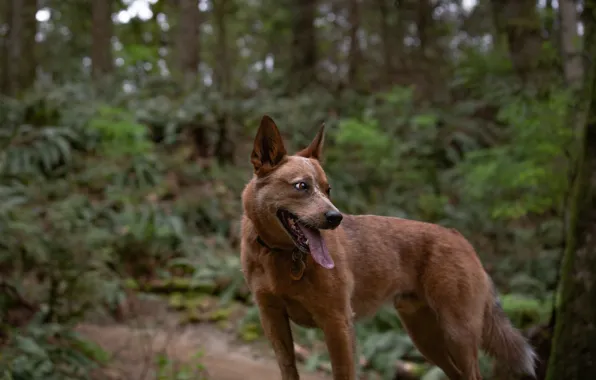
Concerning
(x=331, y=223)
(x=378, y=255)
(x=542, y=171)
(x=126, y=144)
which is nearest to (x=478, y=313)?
(x=378, y=255)

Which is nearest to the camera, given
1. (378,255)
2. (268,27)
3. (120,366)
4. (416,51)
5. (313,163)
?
(313,163)

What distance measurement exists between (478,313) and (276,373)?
3946mm

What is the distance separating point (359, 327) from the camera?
8.67 metres

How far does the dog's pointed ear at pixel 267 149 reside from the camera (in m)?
3.64

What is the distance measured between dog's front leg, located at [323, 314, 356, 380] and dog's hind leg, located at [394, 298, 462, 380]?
0.87 m

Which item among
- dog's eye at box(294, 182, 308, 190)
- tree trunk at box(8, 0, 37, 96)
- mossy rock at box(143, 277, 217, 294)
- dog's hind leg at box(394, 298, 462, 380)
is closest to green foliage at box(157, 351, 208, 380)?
mossy rock at box(143, 277, 217, 294)

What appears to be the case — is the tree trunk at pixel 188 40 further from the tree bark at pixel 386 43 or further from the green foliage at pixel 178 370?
the green foliage at pixel 178 370

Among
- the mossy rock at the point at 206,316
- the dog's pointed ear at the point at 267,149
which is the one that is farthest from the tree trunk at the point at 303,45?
the dog's pointed ear at the point at 267,149

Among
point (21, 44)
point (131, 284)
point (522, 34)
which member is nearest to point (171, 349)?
point (131, 284)

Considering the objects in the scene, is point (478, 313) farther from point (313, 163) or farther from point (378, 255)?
point (313, 163)

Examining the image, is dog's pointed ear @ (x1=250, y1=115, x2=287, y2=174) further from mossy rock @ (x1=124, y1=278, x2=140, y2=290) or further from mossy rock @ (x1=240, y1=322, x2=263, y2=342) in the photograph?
mossy rock @ (x1=124, y1=278, x2=140, y2=290)

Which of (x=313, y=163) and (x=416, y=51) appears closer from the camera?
(x=313, y=163)

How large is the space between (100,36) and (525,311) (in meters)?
15.0

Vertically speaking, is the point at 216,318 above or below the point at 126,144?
below
